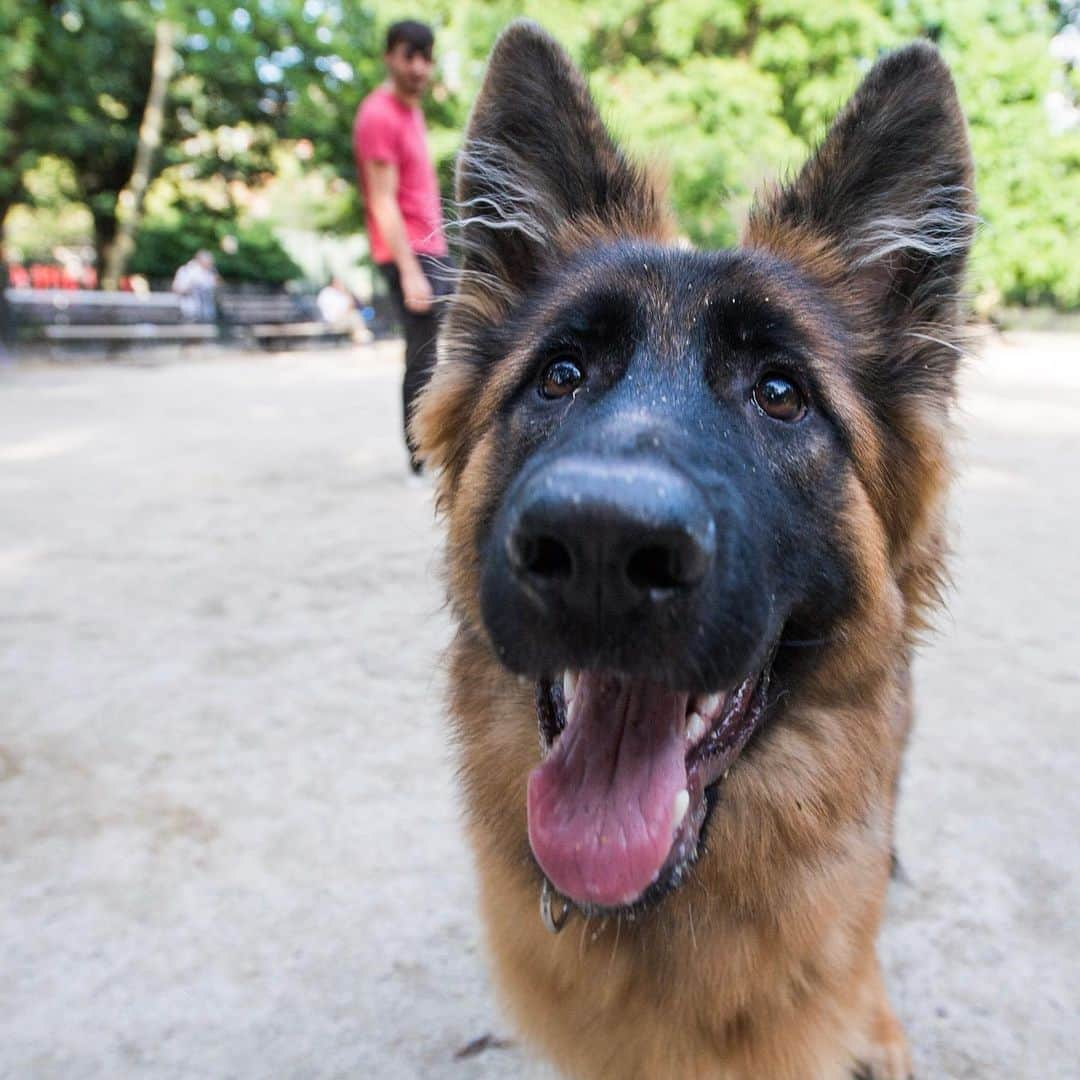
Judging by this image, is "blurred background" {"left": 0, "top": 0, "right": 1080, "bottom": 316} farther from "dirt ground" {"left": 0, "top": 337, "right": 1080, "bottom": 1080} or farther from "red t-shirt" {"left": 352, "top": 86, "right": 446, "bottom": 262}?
"dirt ground" {"left": 0, "top": 337, "right": 1080, "bottom": 1080}

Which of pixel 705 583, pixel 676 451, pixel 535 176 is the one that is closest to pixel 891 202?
pixel 535 176

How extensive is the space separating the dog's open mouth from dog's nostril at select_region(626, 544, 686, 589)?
0.46 metres

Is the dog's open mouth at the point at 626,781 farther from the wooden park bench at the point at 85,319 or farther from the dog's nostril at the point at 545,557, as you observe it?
the wooden park bench at the point at 85,319

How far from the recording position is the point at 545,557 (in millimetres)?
1569

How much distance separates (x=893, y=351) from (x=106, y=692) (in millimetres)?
3329

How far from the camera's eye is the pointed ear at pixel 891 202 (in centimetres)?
237

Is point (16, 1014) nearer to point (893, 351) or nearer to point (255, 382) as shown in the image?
point (893, 351)

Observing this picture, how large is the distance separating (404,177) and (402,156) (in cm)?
17

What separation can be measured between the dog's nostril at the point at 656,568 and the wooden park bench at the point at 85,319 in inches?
800

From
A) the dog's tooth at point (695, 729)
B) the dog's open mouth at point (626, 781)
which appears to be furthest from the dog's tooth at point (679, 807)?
the dog's tooth at point (695, 729)

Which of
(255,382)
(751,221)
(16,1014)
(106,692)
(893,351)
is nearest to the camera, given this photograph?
(16,1014)

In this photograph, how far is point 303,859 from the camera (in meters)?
2.92

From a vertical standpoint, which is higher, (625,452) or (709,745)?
(625,452)

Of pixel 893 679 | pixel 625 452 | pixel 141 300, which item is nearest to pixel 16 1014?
pixel 625 452
